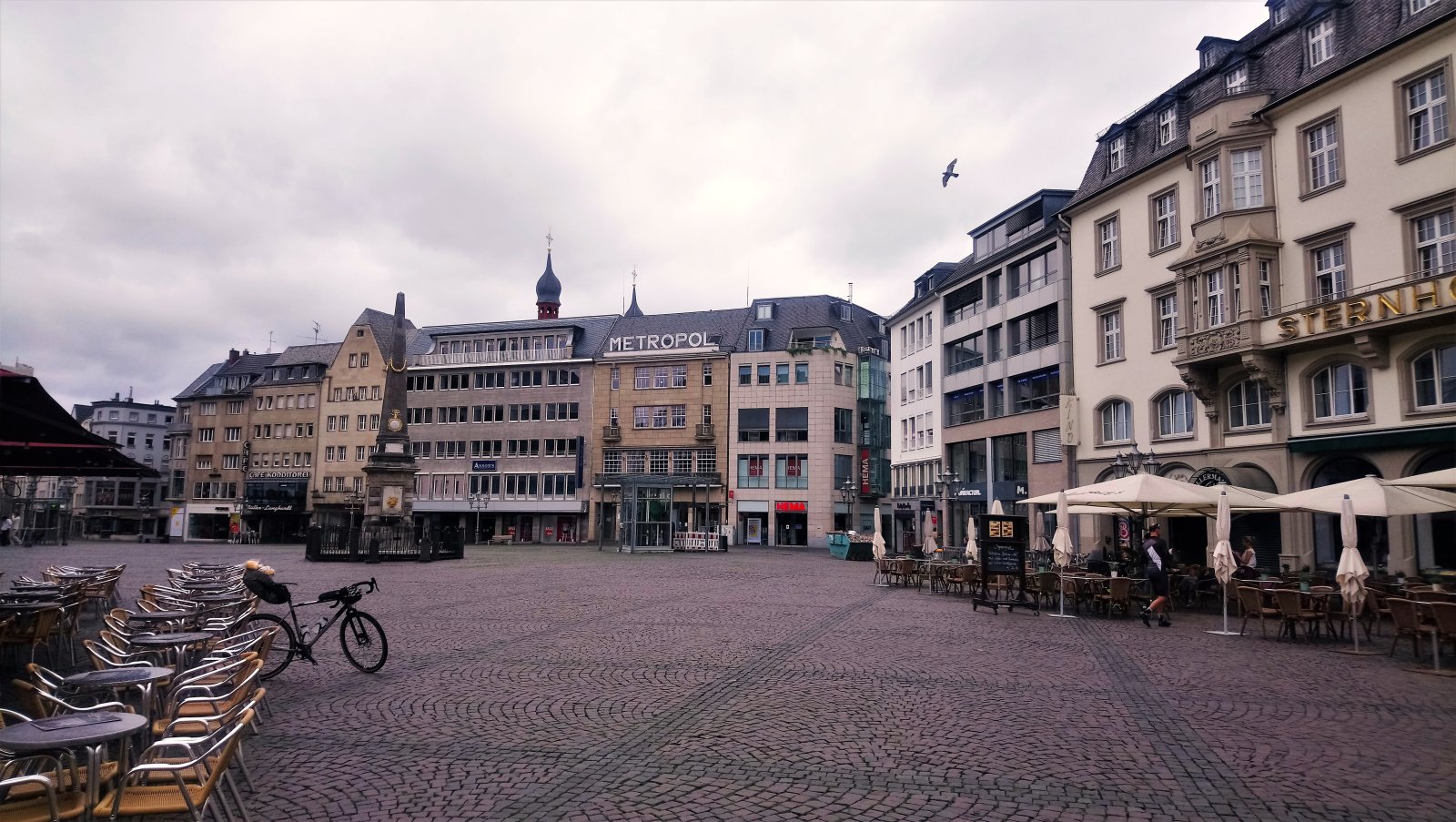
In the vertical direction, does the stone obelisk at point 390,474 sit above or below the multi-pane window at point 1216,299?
below

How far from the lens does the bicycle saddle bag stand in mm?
10602

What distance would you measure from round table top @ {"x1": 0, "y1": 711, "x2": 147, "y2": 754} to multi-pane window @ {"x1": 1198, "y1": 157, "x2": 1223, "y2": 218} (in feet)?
98.6

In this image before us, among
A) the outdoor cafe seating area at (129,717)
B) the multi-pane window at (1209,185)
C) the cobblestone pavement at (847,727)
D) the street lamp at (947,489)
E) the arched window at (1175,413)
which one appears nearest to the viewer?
the outdoor cafe seating area at (129,717)

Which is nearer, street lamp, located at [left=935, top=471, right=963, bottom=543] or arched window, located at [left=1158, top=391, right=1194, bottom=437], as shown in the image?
arched window, located at [left=1158, top=391, right=1194, bottom=437]

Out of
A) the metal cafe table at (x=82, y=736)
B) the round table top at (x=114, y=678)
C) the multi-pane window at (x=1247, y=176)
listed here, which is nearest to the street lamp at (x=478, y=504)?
A: the multi-pane window at (x=1247, y=176)

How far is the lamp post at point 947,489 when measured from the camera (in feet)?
139

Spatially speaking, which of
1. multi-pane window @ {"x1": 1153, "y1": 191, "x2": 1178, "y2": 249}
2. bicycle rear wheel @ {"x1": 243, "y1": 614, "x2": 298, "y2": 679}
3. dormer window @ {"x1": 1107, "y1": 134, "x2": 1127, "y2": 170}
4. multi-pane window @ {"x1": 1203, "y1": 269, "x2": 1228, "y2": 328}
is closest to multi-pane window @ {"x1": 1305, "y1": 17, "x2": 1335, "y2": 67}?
multi-pane window @ {"x1": 1153, "y1": 191, "x2": 1178, "y2": 249}

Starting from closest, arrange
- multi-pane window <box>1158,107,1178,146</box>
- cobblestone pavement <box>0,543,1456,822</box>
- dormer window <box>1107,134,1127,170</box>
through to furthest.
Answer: cobblestone pavement <box>0,543,1456,822</box>, multi-pane window <box>1158,107,1178,146</box>, dormer window <box>1107,134,1127,170</box>

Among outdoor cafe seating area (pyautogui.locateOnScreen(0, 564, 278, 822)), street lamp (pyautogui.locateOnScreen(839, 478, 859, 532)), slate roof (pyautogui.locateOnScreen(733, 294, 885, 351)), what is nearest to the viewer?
outdoor cafe seating area (pyautogui.locateOnScreen(0, 564, 278, 822))

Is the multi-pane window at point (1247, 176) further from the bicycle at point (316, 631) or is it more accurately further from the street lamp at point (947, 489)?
the bicycle at point (316, 631)

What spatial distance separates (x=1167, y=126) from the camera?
31609 millimetres

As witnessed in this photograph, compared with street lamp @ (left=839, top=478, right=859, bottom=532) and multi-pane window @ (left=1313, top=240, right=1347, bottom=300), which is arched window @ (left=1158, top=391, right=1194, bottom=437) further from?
street lamp @ (left=839, top=478, right=859, bottom=532)

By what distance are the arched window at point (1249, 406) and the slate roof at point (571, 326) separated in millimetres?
51498

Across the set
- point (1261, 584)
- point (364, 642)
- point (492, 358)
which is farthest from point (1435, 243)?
point (492, 358)
